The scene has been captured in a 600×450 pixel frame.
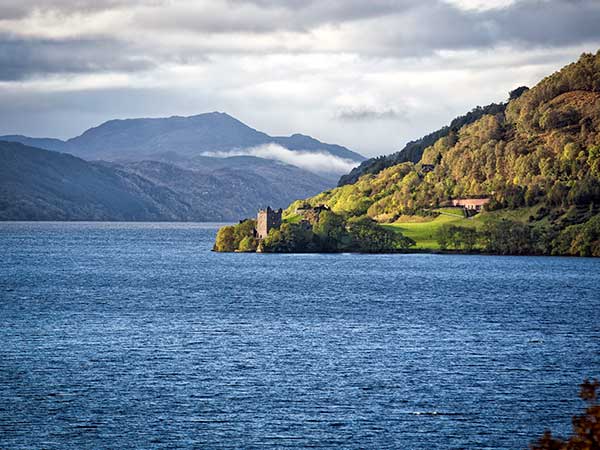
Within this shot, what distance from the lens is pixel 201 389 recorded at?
54.1 m

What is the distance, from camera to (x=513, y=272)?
157 metres

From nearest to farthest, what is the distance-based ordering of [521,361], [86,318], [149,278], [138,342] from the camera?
[521,361] < [138,342] < [86,318] < [149,278]

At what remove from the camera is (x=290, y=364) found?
63094 mm

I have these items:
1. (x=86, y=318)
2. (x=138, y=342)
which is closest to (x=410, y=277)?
(x=86, y=318)

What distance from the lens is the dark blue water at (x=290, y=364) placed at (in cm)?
4606

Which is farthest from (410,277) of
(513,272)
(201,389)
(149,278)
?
(201,389)

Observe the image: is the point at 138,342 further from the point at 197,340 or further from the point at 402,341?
the point at 402,341

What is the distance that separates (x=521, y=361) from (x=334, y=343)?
50.6ft

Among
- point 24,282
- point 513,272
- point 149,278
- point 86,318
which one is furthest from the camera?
point 513,272

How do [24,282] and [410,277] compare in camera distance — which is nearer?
[24,282]

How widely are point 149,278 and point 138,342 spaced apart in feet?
230

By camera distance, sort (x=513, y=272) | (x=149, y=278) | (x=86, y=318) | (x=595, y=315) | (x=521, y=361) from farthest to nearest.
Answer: (x=513, y=272)
(x=149, y=278)
(x=595, y=315)
(x=86, y=318)
(x=521, y=361)

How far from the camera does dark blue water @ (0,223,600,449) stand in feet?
151

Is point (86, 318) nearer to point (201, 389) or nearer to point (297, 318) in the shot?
point (297, 318)
